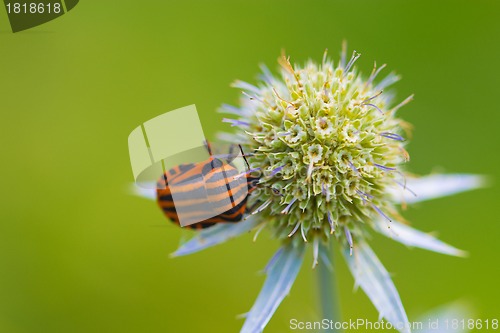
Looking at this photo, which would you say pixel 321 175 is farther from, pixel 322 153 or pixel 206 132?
pixel 206 132

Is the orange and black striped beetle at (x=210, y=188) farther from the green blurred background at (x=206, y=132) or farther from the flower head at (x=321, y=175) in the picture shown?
the green blurred background at (x=206, y=132)

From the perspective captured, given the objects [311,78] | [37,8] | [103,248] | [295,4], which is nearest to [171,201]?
[311,78]

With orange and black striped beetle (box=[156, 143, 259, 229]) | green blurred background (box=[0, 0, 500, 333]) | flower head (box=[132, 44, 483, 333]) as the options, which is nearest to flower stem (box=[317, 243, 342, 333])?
flower head (box=[132, 44, 483, 333])

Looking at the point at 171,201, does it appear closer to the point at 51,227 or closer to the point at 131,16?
the point at 51,227

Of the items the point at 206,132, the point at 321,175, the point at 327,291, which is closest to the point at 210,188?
the point at 321,175

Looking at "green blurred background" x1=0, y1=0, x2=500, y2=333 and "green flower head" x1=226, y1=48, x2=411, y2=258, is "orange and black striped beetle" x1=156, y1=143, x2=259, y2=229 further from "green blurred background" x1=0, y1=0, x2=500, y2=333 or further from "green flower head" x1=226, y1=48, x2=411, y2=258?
"green blurred background" x1=0, y1=0, x2=500, y2=333
